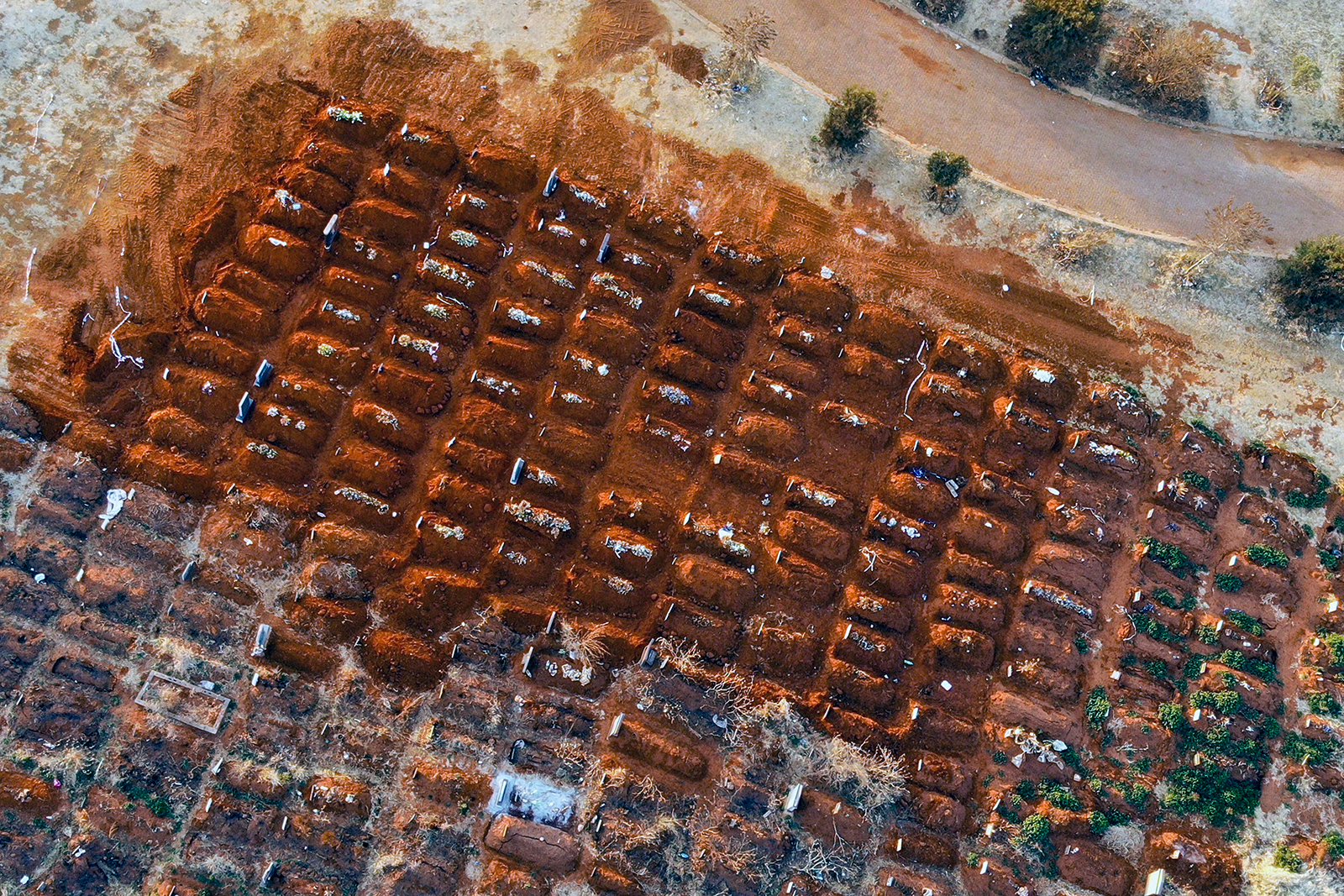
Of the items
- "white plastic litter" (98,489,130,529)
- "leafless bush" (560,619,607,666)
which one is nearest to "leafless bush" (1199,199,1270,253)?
"leafless bush" (560,619,607,666)

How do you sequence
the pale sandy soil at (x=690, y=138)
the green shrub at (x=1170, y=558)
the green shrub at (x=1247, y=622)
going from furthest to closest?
the pale sandy soil at (x=690, y=138)
the green shrub at (x=1170, y=558)
the green shrub at (x=1247, y=622)

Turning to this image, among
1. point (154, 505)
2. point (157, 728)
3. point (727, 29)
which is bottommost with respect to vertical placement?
point (157, 728)

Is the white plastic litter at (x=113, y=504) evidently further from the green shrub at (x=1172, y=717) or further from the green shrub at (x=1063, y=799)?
the green shrub at (x=1172, y=717)

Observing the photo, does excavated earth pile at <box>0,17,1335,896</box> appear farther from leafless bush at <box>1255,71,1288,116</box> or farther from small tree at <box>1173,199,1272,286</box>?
leafless bush at <box>1255,71,1288,116</box>

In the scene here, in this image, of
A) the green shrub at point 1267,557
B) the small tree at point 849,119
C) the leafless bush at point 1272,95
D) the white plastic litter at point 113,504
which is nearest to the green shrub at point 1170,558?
the green shrub at point 1267,557


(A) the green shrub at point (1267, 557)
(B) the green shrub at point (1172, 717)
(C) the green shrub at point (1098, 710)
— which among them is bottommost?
(C) the green shrub at point (1098, 710)

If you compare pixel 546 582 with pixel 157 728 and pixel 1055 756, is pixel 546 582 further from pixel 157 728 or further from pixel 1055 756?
pixel 1055 756

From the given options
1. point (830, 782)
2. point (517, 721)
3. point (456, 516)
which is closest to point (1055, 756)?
point (830, 782)
